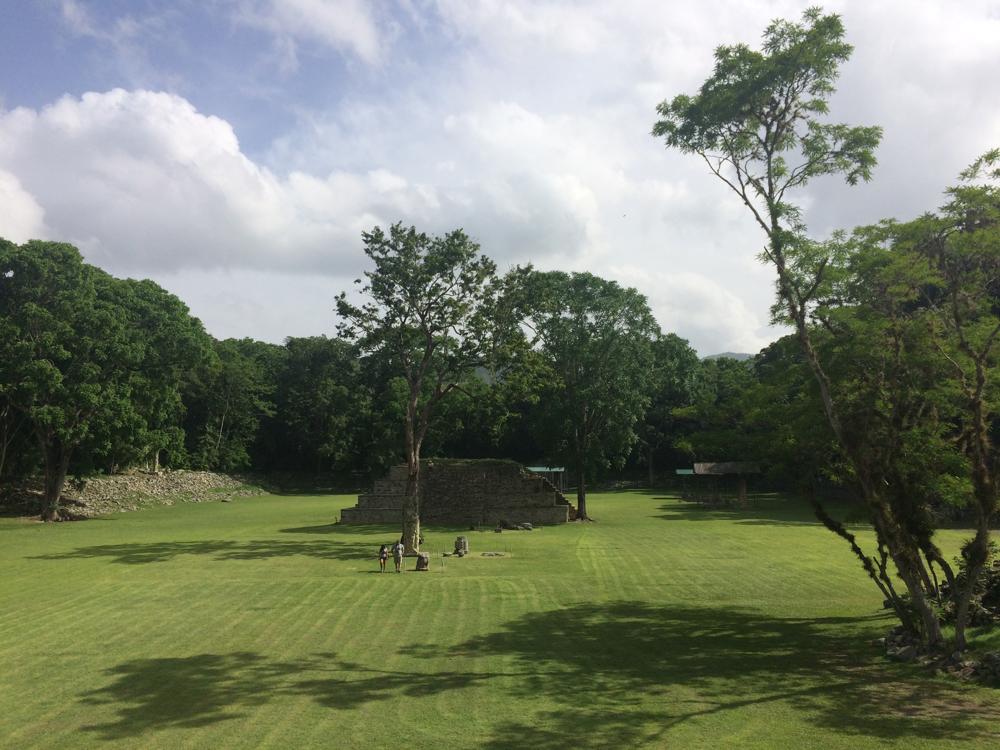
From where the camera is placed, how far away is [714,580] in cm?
1909

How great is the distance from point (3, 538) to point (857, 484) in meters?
31.4

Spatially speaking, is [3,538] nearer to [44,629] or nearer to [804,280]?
[44,629]

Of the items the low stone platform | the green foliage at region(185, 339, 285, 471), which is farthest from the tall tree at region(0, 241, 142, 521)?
the green foliage at region(185, 339, 285, 471)

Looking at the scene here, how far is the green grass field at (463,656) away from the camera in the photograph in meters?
8.56

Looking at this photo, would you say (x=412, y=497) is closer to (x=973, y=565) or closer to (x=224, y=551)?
(x=224, y=551)

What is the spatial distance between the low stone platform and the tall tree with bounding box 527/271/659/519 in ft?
7.33

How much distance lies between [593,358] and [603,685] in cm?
2817

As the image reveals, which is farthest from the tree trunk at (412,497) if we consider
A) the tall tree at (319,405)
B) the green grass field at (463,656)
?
the tall tree at (319,405)

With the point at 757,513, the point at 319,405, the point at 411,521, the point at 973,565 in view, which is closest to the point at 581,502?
the point at 757,513

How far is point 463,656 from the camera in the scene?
11727mm

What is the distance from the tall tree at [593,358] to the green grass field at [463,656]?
14.7m

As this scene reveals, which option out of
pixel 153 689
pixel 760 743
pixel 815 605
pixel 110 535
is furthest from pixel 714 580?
pixel 110 535

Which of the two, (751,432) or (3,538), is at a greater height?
(751,432)

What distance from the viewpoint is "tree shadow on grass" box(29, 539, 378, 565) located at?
23203 millimetres
